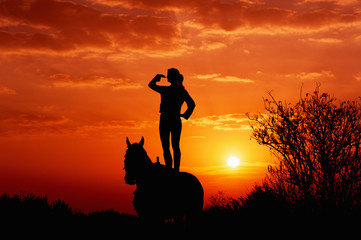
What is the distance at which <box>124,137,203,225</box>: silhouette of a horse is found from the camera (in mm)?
10117

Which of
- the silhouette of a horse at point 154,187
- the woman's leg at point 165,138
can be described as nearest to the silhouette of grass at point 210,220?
the silhouette of a horse at point 154,187

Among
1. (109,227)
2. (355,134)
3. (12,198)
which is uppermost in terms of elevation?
(355,134)

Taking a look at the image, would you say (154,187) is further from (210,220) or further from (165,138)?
(210,220)

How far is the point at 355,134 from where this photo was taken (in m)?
23.5

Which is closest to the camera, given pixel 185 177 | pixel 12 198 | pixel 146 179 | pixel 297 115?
pixel 146 179

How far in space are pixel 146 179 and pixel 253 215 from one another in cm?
342

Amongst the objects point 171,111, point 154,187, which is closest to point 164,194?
point 154,187

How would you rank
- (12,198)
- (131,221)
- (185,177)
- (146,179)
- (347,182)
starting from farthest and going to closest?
(347,182) → (12,198) → (131,221) → (185,177) → (146,179)

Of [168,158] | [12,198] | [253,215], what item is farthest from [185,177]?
[12,198]

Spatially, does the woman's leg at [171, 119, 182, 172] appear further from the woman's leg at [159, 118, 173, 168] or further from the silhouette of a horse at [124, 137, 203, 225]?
the silhouette of a horse at [124, 137, 203, 225]

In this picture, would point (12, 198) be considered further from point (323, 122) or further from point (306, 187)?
point (323, 122)

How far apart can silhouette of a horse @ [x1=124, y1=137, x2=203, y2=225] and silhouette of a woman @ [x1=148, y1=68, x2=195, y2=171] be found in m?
0.67

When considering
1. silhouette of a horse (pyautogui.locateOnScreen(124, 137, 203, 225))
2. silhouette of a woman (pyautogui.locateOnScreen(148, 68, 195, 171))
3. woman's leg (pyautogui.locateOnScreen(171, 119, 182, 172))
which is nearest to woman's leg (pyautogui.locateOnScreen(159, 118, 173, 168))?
silhouette of a woman (pyautogui.locateOnScreen(148, 68, 195, 171))

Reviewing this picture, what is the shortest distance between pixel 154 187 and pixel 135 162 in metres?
0.86
